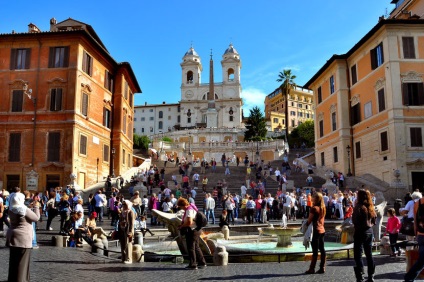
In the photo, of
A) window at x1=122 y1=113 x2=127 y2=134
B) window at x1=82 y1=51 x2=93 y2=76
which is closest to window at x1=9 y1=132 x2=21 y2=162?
window at x1=82 y1=51 x2=93 y2=76

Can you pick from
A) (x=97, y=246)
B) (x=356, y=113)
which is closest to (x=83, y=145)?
(x=97, y=246)

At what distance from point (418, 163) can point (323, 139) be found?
12374mm

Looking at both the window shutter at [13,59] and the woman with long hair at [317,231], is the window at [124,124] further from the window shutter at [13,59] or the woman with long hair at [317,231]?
the woman with long hair at [317,231]

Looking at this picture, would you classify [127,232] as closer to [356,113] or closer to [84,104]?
[84,104]

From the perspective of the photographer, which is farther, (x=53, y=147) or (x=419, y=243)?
(x=53, y=147)

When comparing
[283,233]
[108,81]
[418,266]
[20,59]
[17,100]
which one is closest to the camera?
[418,266]

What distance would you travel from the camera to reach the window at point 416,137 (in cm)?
2703

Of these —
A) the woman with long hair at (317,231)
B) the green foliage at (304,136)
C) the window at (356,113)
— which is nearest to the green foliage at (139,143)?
the green foliage at (304,136)

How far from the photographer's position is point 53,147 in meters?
28.3

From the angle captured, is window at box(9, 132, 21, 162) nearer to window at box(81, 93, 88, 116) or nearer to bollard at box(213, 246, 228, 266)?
window at box(81, 93, 88, 116)

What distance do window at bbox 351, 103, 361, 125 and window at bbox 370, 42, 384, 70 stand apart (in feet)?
12.1

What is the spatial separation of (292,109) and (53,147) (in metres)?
96.2

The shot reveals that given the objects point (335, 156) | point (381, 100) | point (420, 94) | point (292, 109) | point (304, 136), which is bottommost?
point (335, 156)

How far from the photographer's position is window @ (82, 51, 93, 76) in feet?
98.1
